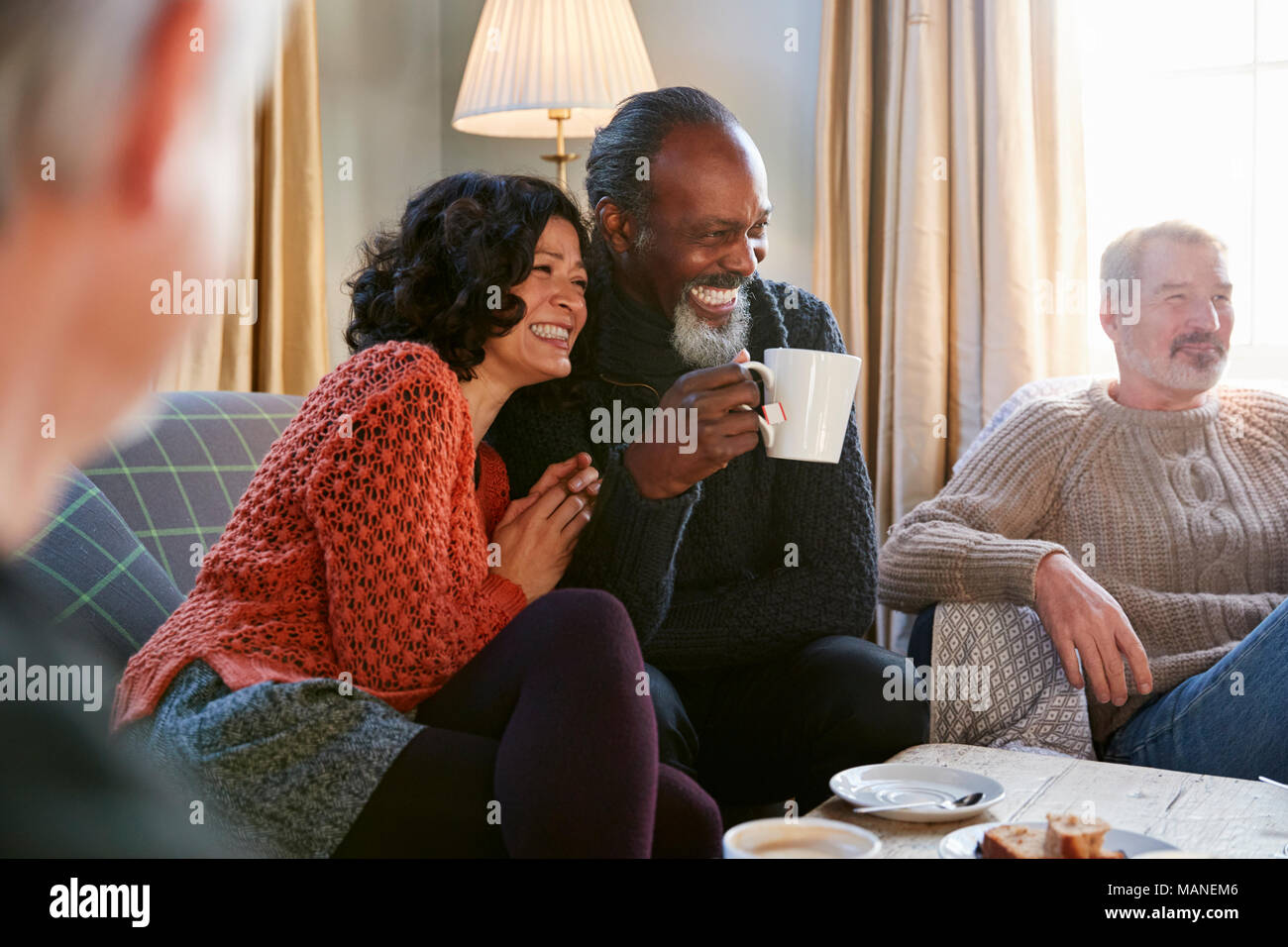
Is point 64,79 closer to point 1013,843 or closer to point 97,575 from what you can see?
point 1013,843

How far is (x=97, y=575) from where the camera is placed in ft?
4.03

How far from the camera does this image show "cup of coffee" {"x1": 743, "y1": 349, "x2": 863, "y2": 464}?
4.09 ft

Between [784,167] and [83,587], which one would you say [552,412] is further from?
[784,167]

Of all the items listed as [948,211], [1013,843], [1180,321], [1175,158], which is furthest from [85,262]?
[1175,158]

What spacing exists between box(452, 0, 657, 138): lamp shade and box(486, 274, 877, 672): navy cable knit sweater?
3.00 ft

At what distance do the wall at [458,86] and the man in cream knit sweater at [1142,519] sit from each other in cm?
92

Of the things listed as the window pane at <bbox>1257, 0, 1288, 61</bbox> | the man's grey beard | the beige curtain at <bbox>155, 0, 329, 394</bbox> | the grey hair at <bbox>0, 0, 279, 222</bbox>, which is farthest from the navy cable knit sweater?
the window pane at <bbox>1257, 0, 1288, 61</bbox>

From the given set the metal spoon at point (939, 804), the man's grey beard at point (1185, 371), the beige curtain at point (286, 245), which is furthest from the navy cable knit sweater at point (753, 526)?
the beige curtain at point (286, 245)

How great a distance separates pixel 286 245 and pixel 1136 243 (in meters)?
1.62

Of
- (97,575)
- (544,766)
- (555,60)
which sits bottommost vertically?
(544,766)

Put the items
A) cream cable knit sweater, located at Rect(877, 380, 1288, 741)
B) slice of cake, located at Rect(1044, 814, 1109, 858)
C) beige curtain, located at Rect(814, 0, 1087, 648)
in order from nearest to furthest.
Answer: slice of cake, located at Rect(1044, 814, 1109, 858) < cream cable knit sweater, located at Rect(877, 380, 1288, 741) < beige curtain, located at Rect(814, 0, 1087, 648)

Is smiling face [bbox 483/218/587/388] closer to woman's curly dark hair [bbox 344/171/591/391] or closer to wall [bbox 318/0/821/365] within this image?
woman's curly dark hair [bbox 344/171/591/391]

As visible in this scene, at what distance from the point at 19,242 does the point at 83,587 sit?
1.00m
